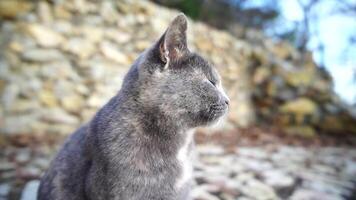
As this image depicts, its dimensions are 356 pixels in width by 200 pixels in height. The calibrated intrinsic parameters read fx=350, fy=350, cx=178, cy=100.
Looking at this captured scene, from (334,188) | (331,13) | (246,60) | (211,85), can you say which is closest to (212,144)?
A: (334,188)

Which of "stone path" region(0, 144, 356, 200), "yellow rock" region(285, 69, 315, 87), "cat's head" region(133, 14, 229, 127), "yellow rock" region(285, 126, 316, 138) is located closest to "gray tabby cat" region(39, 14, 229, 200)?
"cat's head" region(133, 14, 229, 127)

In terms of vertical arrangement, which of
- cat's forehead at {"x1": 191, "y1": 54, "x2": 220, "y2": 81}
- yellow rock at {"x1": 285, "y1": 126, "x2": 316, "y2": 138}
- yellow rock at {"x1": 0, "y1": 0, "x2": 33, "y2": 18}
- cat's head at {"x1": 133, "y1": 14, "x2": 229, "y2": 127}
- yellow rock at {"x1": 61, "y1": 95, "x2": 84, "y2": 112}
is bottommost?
cat's head at {"x1": 133, "y1": 14, "x2": 229, "y2": 127}

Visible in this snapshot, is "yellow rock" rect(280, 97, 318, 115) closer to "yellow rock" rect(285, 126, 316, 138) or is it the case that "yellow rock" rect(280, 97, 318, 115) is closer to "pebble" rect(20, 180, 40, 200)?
"yellow rock" rect(285, 126, 316, 138)

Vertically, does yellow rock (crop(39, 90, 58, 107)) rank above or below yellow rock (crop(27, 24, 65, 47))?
below

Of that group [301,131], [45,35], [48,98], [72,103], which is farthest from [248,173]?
[301,131]

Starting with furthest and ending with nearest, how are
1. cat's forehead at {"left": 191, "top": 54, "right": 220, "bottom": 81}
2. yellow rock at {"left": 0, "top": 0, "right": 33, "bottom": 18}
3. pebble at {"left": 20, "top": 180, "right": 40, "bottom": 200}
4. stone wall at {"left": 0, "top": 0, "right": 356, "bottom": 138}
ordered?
stone wall at {"left": 0, "top": 0, "right": 356, "bottom": 138}
yellow rock at {"left": 0, "top": 0, "right": 33, "bottom": 18}
pebble at {"left": 20, "top": 180, "right": 40, "bottom": 200}
cat's forehead at {"left": 191, "top": 54, "right": 220, "bottom": 81}

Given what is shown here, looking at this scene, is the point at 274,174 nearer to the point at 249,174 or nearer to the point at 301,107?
the point at 249,174

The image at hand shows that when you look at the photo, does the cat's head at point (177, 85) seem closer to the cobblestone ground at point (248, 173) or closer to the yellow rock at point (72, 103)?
the cobblestone ground at point (248, 173)
